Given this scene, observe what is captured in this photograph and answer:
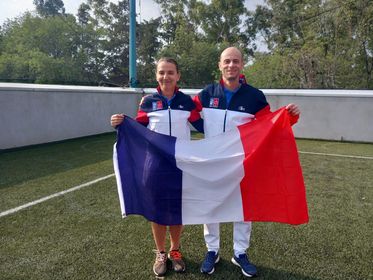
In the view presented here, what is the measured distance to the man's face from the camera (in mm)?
2596

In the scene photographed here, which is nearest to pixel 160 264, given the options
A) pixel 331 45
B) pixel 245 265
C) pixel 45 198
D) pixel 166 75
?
pixel 245 265

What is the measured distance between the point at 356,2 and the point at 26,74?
1348 inches

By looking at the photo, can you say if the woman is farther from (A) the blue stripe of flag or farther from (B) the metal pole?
(B) the metal pole

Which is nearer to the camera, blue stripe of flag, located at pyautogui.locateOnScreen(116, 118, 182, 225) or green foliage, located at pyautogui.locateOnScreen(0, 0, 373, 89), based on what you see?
blue stripe of flag, located at pyautogui.locateOnScreen(116, 118, 182, 225)

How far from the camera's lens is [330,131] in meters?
10.4

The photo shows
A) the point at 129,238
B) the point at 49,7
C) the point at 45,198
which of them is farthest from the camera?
the point at 49,7

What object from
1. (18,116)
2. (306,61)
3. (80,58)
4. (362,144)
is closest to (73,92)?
(18,116)

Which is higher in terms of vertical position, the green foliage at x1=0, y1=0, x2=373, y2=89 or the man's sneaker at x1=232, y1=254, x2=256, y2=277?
the green foliage at x1=0, y1=0, x2=373, y2=89

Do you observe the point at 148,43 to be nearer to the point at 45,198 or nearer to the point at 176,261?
the point at 45,198

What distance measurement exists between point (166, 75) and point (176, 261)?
1.55 m

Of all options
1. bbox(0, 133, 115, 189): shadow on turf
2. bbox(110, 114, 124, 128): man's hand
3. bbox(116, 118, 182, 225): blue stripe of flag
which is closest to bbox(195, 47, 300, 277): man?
bbox(116, 118, 182, 225): blue stripe of flag

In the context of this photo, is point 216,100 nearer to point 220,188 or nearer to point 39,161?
point 220,188

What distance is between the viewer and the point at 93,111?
33.4 feet

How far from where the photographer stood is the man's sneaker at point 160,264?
2.67 metres
